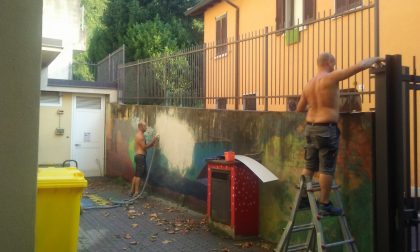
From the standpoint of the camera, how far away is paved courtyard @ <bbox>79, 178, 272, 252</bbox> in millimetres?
7016

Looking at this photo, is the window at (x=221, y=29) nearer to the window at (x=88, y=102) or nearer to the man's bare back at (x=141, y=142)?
the window at (x=88, y=102)

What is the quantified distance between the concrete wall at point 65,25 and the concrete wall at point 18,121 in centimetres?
2497

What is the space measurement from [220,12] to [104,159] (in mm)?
6498

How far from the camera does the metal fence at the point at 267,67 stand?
6.50 meters

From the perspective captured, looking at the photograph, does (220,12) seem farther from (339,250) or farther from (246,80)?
(339,250)

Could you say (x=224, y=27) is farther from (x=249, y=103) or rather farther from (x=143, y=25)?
(x=143, y=25)

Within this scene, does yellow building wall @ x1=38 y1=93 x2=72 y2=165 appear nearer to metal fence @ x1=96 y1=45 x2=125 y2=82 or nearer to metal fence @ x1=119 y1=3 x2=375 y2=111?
metal fence @ x1=96 y1=45 x2=125 y2=82

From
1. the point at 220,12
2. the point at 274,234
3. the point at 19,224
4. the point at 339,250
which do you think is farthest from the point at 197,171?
the point at 220,12

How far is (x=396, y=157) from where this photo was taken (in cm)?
451

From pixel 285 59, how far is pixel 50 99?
32.3 feet

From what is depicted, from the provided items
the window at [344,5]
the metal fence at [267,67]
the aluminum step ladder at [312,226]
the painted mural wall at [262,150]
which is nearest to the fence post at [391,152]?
A: the aluminum step ladder at [312,226]

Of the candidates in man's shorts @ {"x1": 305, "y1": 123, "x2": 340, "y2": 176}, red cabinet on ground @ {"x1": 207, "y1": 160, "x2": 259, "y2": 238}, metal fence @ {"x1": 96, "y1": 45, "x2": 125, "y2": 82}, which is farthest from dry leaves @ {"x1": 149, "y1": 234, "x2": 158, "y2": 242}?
metal fence @ {"x1": 96, "y1": 45, "x2": 125, "y2": 82}

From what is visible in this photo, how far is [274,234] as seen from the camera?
700 cm

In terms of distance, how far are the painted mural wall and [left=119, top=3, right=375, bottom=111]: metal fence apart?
49cm
